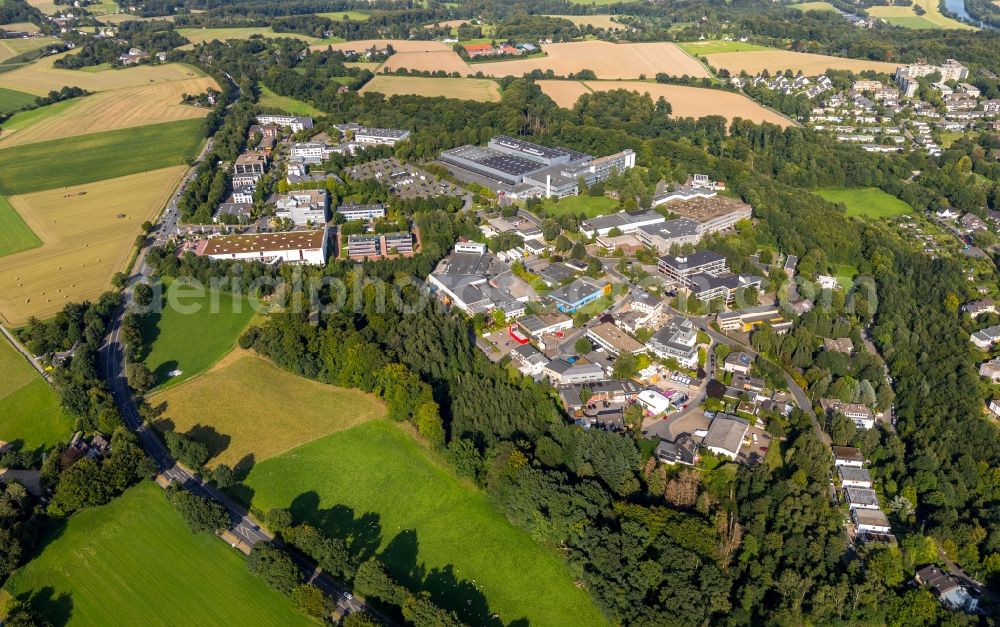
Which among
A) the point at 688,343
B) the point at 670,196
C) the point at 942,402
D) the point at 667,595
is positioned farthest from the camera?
the point at 670,196

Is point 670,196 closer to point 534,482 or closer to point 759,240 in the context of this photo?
point 759,240

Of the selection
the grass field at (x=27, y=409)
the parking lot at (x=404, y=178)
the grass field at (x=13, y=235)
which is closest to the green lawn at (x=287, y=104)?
the parking lot at (x=404, y=178)

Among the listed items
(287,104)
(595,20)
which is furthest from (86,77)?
(595,20)

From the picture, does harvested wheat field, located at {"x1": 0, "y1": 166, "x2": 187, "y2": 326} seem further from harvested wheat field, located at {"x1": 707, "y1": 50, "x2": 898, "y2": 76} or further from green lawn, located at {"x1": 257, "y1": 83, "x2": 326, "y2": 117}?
harvested wheat field, located at {"x1": 707, "y1": 50, "x2": 898, "y2": 76}

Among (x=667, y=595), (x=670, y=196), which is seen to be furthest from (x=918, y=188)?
(x=667, y=595)

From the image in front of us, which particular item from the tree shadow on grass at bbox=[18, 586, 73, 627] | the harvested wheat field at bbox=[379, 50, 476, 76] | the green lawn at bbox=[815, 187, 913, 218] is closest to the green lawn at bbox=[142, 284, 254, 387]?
the tree shadow on grass at bbox=[18, 586, 73, 627]

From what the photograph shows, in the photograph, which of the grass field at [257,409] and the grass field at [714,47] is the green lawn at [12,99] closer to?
A: the grass field at [257,409]

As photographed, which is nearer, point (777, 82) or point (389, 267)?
point (389, 267)
